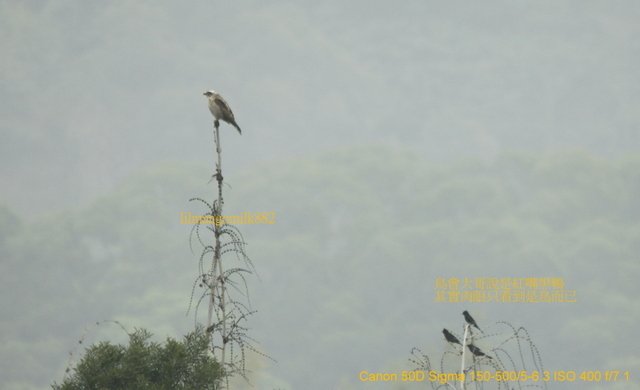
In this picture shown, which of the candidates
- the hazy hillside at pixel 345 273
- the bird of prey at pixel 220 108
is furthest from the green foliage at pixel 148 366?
the hazy hillside at pixel 345 273

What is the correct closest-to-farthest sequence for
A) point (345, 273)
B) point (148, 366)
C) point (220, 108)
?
1. point (148, 366)
2. point (220, 108)
3. point (345, 273)

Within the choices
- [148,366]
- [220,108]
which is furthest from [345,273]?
[148,366]

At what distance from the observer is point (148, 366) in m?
8.23

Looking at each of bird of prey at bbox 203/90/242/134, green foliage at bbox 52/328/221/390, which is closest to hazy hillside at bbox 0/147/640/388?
bird of prey at bbox 203/90/242/134

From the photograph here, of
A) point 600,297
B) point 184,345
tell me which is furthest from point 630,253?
point 184,345

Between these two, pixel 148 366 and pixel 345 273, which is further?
pixel 345 273

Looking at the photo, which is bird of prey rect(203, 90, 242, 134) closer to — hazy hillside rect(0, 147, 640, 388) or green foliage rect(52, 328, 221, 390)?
green foliage rect(52, 328, 221, 390)

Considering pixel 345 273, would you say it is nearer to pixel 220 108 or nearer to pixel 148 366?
pixel 220 108

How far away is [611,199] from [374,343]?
68891 millimetres

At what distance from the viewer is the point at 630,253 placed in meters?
164

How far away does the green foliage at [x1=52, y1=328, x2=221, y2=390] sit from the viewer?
26.6 ft

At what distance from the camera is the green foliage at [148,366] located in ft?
26.6

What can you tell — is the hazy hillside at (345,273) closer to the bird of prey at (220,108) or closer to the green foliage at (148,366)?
the bird of prey at (220,108)

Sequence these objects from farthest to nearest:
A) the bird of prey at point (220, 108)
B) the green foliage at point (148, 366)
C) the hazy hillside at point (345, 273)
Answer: the hazy hillside at point (345, 273), the bird of prey at point (220, 108), the green foliage at point (148, 366)
